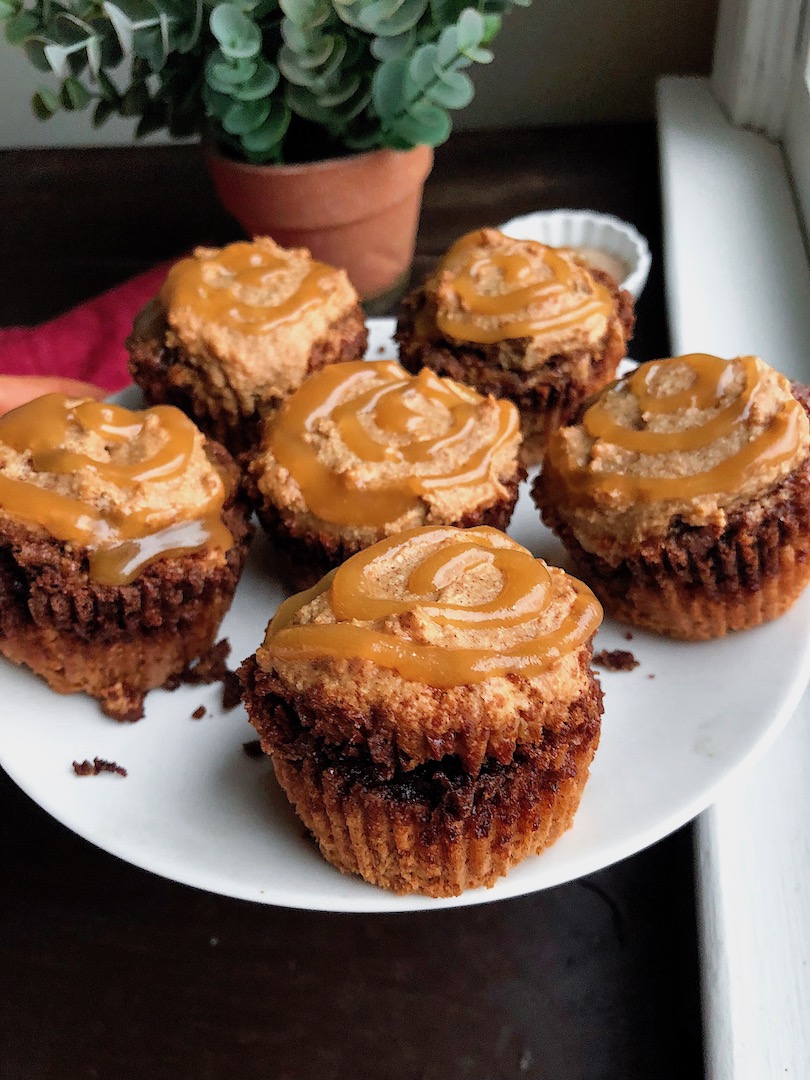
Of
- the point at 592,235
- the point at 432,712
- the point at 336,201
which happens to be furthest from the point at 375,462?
the point at 592,235

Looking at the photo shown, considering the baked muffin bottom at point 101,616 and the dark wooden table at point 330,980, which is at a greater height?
the baked muffin bottom at point 101,616

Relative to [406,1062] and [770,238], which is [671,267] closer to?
[770,238]

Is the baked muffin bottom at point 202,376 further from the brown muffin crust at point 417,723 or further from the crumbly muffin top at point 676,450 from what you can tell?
the brown muffin crust at point 417,723

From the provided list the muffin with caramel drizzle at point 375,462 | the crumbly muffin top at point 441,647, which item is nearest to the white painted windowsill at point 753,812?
the crumbly muffin top at point 441,647

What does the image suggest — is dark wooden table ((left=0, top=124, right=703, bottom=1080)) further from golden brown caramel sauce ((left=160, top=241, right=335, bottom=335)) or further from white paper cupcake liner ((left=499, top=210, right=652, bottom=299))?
white paper cupcake liner ((left=499, top=210, right=652, bottom=299))

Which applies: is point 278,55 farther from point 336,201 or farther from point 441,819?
point 441,819

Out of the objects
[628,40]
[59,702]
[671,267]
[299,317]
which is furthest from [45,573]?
[628,40]
